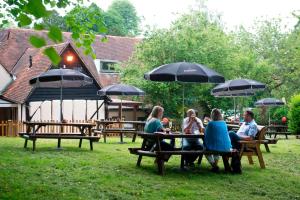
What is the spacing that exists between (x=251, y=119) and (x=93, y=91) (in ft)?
69.9

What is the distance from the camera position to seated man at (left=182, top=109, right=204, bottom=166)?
10656mm

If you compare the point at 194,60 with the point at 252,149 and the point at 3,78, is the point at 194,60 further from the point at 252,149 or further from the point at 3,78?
the point at 252,149

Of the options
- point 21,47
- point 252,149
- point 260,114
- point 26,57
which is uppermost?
point 21,47

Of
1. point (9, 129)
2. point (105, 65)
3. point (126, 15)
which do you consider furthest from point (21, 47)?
point (126, 15)

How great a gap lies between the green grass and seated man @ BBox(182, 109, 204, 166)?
0.30 m

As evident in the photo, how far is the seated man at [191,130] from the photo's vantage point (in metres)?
10.7

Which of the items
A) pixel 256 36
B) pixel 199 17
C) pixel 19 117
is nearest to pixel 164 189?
pixel 19 117

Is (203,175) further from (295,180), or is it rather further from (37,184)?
(37,184)

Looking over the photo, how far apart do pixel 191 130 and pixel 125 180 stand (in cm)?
328

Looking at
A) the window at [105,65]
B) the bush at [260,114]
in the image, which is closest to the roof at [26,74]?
the window at [105,65]

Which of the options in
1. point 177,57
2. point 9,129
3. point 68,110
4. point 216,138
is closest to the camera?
point 216,138

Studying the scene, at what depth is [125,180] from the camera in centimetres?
864

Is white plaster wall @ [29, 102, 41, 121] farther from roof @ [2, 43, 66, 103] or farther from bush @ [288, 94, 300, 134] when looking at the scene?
bush @ [288, 94, 300, 134]

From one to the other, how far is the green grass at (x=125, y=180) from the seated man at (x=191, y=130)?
296 mm
